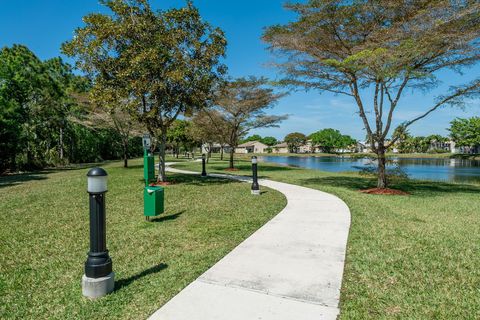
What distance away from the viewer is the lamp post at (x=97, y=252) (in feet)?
10.5

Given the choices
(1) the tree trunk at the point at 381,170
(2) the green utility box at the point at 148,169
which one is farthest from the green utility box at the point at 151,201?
(1) the tree trunk at the point at 381,170

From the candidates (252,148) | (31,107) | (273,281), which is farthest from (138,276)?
(252,148)

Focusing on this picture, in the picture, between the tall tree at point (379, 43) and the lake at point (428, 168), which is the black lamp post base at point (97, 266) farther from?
the lake at point (428, 168)

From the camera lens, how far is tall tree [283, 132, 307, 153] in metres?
127

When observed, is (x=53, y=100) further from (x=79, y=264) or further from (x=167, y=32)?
(x=79, y=264)

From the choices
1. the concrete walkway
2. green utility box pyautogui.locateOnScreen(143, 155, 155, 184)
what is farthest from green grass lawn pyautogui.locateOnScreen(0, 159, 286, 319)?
green utility box pyautogui.locateOnScreen(143, 155, 155, 184)

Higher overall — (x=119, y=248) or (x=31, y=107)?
(x=31, y=107)

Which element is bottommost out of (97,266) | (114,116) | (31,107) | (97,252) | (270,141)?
(97,266)

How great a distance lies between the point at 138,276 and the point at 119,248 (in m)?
1.26

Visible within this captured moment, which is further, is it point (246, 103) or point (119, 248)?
point (246, 103)

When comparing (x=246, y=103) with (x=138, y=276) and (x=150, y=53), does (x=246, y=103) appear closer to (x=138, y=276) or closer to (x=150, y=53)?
(x=150, y=53)

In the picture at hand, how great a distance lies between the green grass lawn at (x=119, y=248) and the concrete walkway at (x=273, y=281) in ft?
0.81

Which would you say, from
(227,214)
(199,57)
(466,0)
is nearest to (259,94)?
(199,57)

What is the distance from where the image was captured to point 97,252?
10.7 feet
